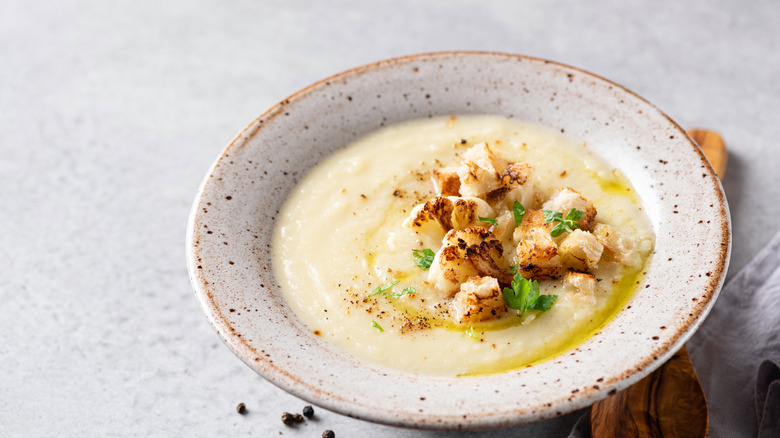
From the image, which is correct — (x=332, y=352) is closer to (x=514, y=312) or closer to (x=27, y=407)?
A: (x=514, y=312)

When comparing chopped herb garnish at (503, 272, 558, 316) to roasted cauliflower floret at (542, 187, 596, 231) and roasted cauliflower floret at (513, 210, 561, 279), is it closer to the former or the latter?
roasted cauliflower floret at (513, 210, 561, 279)

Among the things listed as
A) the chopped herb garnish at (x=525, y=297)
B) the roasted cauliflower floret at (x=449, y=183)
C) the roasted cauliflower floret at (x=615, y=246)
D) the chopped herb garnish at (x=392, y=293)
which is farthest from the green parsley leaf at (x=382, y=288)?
the roasted cauliflower floret at (x=615, y=246)

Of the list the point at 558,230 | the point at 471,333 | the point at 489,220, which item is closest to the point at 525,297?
the point at 471,333

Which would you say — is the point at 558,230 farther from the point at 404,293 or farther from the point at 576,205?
the point at 404,293

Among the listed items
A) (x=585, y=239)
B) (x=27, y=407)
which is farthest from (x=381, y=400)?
(x=27, y=407)

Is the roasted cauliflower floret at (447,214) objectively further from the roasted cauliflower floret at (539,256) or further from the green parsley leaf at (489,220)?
the roasted cauliflower floret at (539,256)
